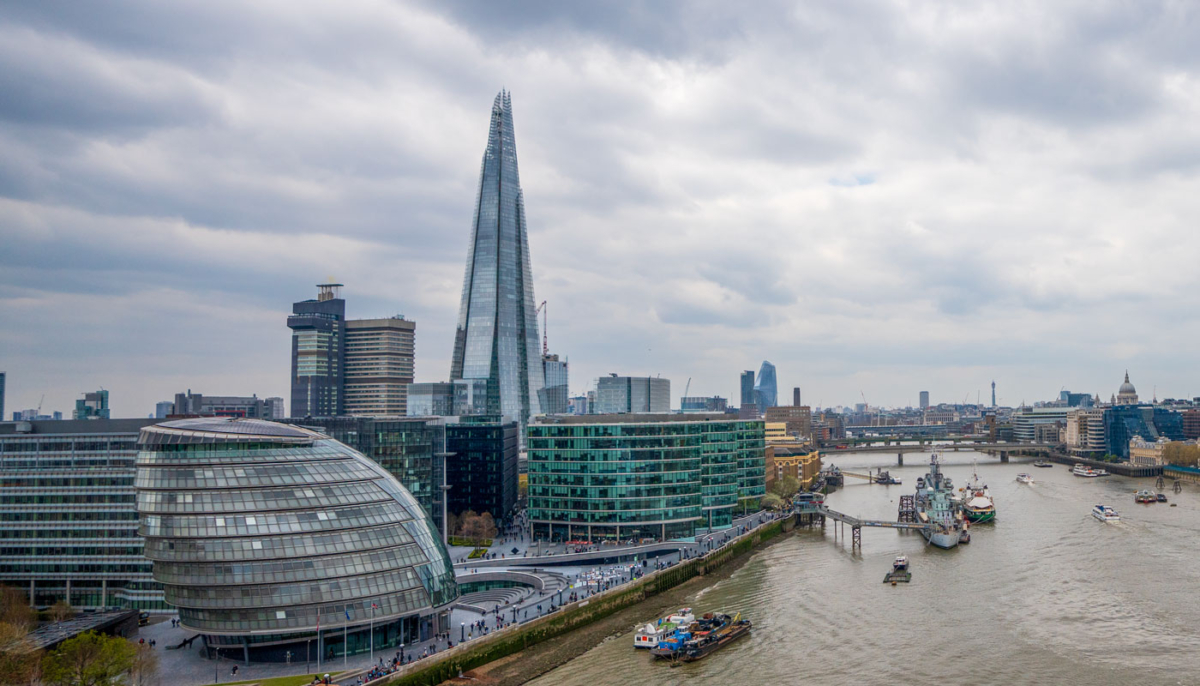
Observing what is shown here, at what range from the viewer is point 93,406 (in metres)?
171

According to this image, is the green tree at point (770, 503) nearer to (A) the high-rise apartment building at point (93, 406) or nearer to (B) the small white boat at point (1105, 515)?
(B) the small white boat at point (1105, 515)

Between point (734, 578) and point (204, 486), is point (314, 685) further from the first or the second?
point (734, 578)

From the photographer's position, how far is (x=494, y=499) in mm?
115750

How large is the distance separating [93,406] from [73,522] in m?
111

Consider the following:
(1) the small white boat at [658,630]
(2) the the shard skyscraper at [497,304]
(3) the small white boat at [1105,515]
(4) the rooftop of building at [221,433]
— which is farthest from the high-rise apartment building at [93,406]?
(3) the small white boat at [1105,515]

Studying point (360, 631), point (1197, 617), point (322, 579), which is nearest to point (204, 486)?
point (322, 579)

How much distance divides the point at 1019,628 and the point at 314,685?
156 ft

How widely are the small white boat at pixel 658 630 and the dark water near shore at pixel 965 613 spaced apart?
119 cm

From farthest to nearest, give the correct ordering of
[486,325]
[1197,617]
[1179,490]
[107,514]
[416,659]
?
[486,325] → [1179,490] → [107,514] → [1197,617] → [416,659]

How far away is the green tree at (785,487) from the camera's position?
5641 inches

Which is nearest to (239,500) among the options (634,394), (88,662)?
(88,662)

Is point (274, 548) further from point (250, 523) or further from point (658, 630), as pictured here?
point (658, 630)

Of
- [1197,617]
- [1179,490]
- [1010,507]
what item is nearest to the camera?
[1197,617]

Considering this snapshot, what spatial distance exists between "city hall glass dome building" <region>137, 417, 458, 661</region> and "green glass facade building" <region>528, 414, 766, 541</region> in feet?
133
